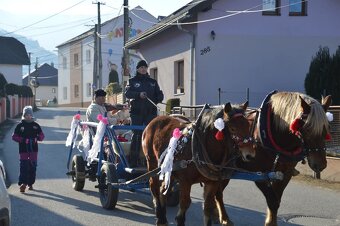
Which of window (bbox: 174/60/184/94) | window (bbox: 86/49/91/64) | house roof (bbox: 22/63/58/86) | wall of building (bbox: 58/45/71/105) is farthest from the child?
house roof (bbox: 22/63/58/86)

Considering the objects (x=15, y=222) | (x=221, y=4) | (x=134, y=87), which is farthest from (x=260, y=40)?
(x=15, y=222)

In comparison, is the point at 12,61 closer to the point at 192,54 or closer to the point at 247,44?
the point at 192,54

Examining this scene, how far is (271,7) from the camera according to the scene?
859 inches

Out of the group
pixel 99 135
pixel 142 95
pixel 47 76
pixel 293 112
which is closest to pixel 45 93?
pixel 47 76

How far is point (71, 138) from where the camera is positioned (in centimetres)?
1084

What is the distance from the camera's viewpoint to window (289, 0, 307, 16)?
21891 mm

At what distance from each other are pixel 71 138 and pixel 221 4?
471 inches

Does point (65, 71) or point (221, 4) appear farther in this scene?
point (65, 71)

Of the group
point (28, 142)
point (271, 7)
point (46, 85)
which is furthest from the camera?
point (46, 85)

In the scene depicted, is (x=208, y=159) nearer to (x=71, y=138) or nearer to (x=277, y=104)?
(x=277, y=104)

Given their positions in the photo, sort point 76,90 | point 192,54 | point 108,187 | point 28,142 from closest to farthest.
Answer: point 108,187, point 28,142, point 192,54, point 76,90

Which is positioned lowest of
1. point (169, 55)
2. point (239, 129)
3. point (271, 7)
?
point (239, 129)

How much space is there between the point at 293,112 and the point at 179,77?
17.6 metres

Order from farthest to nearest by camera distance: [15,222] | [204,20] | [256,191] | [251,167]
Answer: [204,20], [256,191], [15,222], [251,167]
